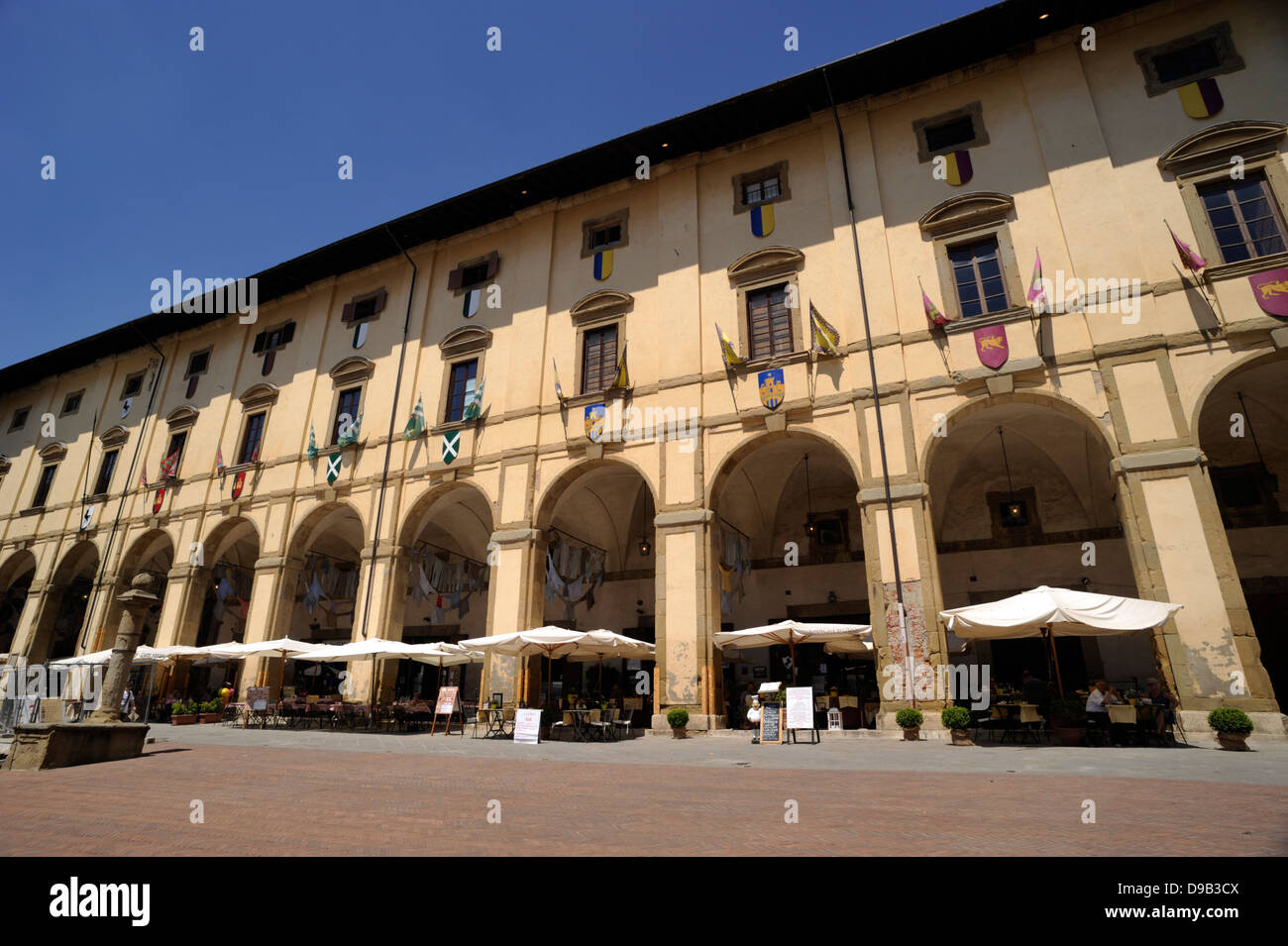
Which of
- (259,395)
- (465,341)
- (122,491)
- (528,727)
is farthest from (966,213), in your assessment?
(122,491)

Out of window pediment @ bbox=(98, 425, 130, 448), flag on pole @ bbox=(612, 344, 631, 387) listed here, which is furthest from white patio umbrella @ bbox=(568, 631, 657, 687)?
window pediment @ bbox=(98, 425, 130, 448)

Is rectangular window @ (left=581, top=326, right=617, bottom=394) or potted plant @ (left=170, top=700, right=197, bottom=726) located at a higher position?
rectangular window @ (left=581, top=326, right=617, bottom=394)

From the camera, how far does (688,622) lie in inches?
595

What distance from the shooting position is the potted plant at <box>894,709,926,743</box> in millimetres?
12102

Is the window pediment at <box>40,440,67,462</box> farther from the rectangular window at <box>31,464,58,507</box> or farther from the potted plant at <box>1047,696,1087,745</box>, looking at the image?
the potted plant at <box>1047,696,1087,745</box>

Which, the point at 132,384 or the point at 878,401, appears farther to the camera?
the point at 132,384

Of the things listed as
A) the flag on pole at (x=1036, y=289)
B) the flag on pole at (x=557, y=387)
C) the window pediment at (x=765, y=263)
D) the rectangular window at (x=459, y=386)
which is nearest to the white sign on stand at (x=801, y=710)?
the flag on pole at (x=1036, y=289)

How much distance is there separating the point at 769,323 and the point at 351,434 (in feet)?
44.7

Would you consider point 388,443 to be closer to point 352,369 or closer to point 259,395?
point 352,369

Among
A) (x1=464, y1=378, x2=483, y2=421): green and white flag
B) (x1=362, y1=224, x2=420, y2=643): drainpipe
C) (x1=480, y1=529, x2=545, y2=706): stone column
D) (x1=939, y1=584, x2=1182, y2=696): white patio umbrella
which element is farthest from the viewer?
(x1=464, y1=378, x2=483, y2=421): green and white flag

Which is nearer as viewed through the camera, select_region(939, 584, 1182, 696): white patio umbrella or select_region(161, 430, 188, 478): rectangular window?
select_region(939, 584, 1182, 696): white patio umbrella

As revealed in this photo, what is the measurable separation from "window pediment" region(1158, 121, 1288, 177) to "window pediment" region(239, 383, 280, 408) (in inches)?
Result: 1046

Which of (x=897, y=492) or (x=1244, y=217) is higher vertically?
(x=1244, y=217)

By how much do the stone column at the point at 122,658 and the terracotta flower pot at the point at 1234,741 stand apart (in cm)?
1693
